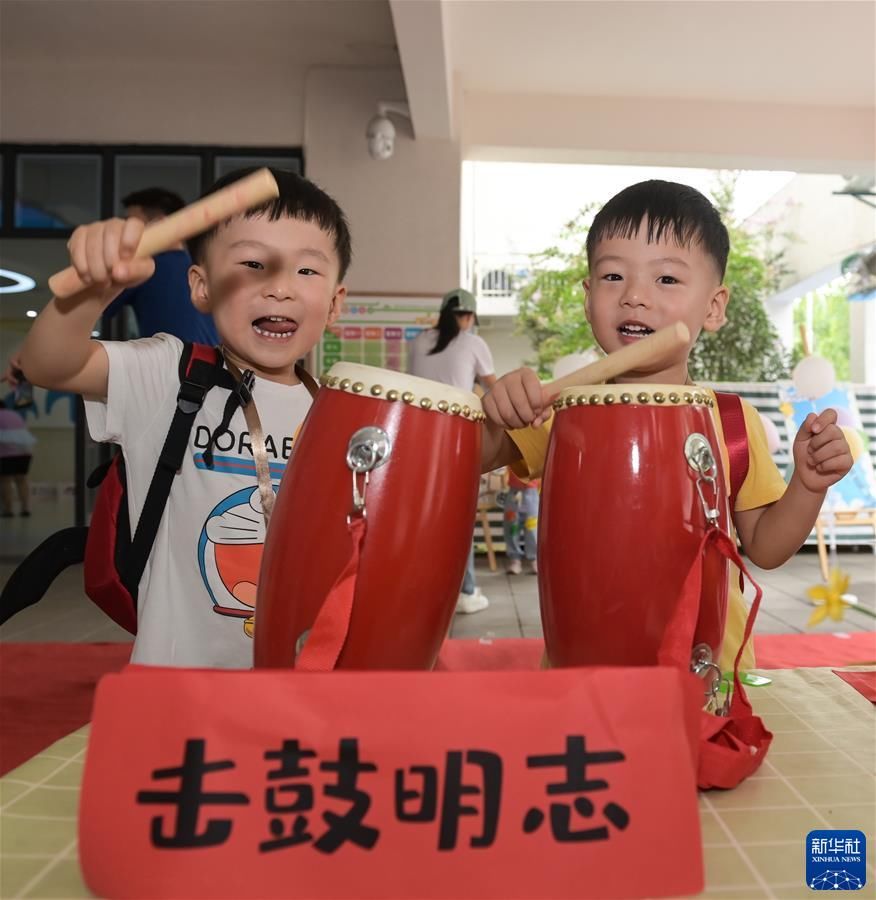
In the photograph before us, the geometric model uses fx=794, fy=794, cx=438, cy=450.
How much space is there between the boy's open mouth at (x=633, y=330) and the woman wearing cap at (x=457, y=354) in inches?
112

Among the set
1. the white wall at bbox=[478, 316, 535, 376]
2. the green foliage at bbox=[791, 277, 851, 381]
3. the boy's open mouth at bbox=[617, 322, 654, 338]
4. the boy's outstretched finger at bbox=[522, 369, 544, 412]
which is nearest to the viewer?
the boy's outstretched finger at bbox=[522, 369, 544, 412]

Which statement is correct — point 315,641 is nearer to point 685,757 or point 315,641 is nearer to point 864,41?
point 685,757

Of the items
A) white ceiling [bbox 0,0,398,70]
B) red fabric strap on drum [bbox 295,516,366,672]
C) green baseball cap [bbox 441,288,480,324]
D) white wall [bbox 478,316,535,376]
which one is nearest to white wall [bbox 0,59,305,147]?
white ceiling [bbox 0,0,398,70]

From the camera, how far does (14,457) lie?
5.38 metres

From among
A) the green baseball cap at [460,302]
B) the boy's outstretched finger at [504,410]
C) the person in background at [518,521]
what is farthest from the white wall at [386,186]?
the boy's outstretched finger at [504,410]

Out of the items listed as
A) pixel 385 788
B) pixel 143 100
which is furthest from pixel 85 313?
pixel 143 100

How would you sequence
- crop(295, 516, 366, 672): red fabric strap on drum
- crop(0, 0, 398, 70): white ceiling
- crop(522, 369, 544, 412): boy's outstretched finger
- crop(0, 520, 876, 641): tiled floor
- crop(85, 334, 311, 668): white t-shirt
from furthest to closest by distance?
crop(0, 0, 398, 70): white ceiling → crop(0, 520, 876, 641): tiled floor → crop(85, 334, 311, 668): white t-shirt → crop(522, 369, 544, 412): boy's outstretched finger → crop(295, 516, 366, 672): red fabric strap on drum

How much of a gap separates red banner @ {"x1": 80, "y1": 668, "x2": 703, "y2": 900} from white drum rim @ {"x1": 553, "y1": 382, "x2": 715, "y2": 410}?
218mm

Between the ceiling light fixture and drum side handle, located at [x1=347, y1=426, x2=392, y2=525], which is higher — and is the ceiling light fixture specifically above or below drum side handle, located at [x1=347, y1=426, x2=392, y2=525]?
above

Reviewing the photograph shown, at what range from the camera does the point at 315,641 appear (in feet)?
1.71

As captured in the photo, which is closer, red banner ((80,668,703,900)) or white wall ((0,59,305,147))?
red banner ((80,668,703,900))

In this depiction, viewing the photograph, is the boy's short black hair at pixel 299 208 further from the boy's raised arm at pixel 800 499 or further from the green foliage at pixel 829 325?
the green foliage at pixel 829 325

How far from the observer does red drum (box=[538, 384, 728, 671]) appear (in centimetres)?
56

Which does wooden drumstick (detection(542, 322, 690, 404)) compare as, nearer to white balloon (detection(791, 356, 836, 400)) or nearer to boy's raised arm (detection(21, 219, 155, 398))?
boy's raised arm (detection(21, 219, 155, 398))
